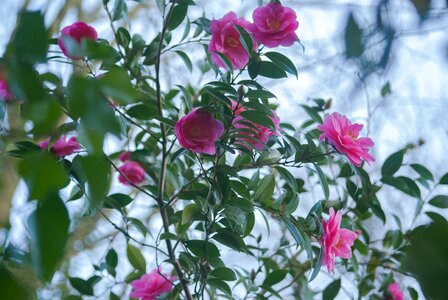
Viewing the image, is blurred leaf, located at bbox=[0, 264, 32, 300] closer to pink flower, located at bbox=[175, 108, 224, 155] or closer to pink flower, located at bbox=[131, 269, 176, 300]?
pink flower, located at bbox=[175, 108, 224, 155]

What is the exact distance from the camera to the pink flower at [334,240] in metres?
1.01

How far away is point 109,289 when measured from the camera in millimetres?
1317

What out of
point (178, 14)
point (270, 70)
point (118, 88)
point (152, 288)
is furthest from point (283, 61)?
point (118, 88)

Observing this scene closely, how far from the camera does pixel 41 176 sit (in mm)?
285

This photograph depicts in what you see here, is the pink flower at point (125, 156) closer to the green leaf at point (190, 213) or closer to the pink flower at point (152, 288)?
the pink flower at point (152, 288)

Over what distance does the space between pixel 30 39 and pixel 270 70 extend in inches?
29.3

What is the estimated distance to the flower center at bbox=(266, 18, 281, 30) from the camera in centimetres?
101

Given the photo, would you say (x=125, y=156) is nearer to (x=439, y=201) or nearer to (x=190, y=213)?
(x=190, y=213)

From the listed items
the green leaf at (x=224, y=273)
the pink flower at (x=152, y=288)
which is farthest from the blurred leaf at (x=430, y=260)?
the pink flower at (x=152, y=288)

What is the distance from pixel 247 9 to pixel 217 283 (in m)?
1.49

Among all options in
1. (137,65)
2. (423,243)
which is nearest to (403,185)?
(137,65)

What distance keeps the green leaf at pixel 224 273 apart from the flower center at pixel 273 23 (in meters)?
0.43

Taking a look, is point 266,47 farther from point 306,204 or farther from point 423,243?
point 306,204

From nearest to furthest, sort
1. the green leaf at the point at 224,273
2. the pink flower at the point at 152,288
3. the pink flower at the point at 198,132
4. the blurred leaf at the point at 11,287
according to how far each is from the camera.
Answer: the blurred leaf at the point at 11,287, the pink flower at the point at 198,132, the green leaf at the point at 224,273, the pink flower at the point at 152,288
